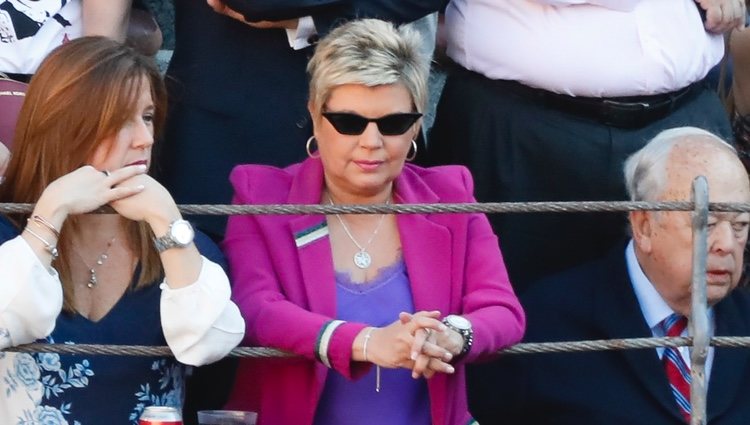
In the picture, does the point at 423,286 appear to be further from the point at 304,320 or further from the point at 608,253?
the point at 608,253

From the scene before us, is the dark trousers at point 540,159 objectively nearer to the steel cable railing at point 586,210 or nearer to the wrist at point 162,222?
the steel cable railing at point 586,210

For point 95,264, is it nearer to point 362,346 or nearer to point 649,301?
point 362,346

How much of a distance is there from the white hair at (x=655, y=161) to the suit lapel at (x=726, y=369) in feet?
1.13

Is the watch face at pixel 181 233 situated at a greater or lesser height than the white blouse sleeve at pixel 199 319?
greater

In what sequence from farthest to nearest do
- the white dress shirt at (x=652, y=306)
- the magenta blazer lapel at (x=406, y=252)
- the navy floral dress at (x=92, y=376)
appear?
the white dress shirt at (x=652, y=306), the magenta blazer lapel at (x=406, y=252), the navy floral dress at (x=92, y=376)

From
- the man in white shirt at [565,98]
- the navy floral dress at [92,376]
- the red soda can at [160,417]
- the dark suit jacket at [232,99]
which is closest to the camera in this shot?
the red soda can at [160,417]

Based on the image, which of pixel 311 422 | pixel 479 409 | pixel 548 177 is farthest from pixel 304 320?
pixel 548 177

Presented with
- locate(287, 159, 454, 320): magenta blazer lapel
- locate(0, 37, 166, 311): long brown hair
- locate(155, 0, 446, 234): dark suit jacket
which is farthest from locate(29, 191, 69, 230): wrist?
locate(155, 0, 446, 234): dark suit jacket

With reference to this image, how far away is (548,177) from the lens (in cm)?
444

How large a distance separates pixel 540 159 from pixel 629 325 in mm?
586

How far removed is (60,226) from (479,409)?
134 cm

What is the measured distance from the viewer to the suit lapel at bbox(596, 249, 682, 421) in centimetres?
395

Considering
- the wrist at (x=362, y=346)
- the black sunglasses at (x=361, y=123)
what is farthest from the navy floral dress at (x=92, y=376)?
the black sunglasses at (x=361, y=123)

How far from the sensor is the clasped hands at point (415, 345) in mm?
3281
